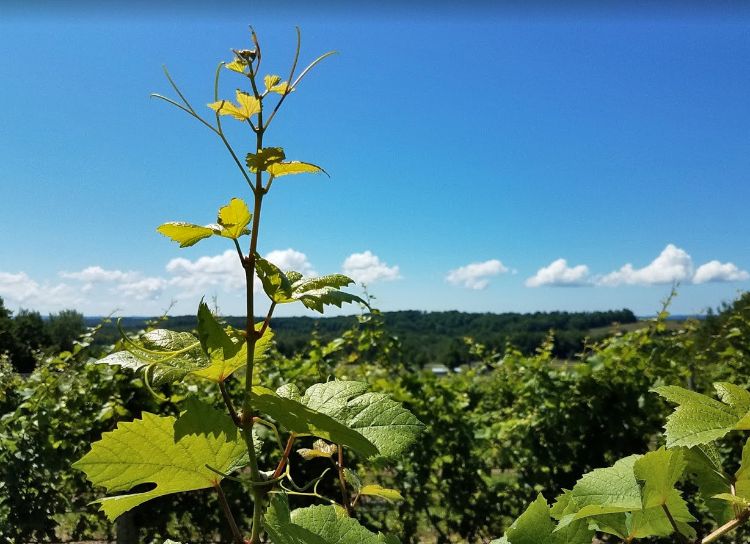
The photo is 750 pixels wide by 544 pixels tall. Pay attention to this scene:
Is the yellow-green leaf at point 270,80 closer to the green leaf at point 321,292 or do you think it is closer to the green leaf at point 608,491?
the green leaf at point 321,292

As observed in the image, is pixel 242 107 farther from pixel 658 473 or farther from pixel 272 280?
pixel 658 473

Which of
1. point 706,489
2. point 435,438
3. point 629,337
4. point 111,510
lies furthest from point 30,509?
point 629,337

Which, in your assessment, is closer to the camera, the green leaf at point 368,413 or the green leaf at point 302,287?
the green leaf at point 302,287

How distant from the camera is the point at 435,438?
5.01 m

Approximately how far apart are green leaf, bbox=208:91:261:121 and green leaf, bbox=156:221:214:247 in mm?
153

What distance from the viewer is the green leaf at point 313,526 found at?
70 cm

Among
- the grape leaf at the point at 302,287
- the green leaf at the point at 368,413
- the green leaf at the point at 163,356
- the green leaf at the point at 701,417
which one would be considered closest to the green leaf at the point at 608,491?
the green leaf at the point at 701,417

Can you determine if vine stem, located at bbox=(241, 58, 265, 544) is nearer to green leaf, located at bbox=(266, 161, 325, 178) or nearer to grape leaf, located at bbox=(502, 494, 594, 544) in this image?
green leaf, located at bbox=(266, 161, 325, 178)

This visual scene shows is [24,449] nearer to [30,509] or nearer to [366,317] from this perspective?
[30,509]

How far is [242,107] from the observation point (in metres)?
0.77

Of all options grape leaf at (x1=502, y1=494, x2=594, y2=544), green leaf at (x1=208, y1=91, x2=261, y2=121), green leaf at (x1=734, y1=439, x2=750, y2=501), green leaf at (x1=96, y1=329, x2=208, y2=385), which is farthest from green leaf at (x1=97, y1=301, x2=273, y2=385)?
green leaf at (x1=734, y1=439, x2=750, y2=501)

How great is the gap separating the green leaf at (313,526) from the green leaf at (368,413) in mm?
105

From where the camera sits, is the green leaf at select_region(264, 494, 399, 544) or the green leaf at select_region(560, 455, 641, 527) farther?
the green leaf at select_region(560, 455, 641, 527)

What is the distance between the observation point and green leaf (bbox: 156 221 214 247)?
76 cm
